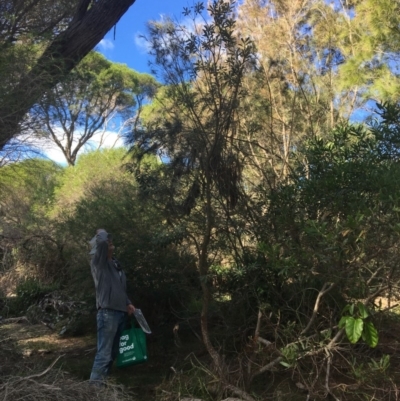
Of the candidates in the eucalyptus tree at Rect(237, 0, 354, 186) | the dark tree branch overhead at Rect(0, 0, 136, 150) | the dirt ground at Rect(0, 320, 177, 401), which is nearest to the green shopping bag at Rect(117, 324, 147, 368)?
the dirt ground at Rect(0, 320, 177, 401)

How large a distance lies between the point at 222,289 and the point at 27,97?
332cm

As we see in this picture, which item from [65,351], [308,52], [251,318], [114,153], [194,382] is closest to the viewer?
[194,382]

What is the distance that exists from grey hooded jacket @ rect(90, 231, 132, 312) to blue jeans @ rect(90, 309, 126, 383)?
0.28 feet

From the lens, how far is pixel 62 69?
6.74 meters

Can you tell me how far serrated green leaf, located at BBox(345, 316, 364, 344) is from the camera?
396 cm

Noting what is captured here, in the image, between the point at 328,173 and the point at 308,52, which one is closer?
the point at 328,173

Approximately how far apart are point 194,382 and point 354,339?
1815 millimetres

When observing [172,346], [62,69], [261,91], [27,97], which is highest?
[261,91]

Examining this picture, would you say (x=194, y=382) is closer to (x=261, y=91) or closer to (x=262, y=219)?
(x=262, y=219)

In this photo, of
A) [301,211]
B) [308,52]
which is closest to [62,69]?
[301,211]

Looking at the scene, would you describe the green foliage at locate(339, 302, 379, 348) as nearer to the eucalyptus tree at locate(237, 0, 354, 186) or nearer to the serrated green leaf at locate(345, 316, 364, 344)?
the serrated green leaf at locate(345, 316, 364, 344)

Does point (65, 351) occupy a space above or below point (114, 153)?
below

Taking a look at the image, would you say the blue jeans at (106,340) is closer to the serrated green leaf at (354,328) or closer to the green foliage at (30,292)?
the serrated green leaf at (354,328)

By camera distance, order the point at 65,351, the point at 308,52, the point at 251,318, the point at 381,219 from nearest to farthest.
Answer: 1. the point at 381,219
2. the point at 251,318
3. the point at 65,351
4. the point at 308,52
